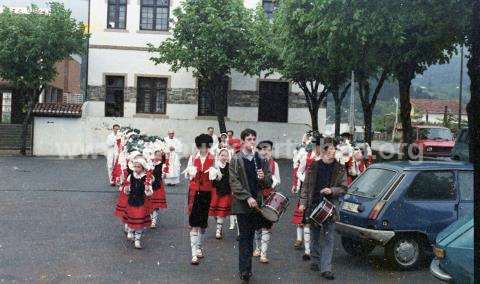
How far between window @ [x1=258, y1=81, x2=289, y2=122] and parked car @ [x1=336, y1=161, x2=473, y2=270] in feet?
73.7

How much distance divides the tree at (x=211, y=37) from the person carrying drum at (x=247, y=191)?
17.7m

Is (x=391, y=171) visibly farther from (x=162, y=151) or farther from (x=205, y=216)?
(x=162, y=151)

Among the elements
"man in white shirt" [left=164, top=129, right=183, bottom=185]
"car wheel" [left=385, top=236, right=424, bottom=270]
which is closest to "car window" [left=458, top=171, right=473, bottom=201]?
"car wheel" [left=385, top=236, right=424, bottom=270]

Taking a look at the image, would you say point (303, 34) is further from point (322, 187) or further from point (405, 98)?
point (322, 187)

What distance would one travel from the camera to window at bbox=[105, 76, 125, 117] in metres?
30.4

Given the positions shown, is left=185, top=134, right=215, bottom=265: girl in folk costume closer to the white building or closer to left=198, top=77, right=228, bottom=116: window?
the white building

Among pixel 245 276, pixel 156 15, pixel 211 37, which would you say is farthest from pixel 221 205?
pixel 156 15

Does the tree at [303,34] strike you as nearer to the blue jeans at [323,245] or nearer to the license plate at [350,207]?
the license plate at [350,207]

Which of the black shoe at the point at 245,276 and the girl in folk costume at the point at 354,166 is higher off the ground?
the girl in folk costume at the point at 354,166

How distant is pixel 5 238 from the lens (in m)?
9.48

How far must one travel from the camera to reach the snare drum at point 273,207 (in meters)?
7.60

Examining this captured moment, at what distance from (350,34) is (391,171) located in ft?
19.2

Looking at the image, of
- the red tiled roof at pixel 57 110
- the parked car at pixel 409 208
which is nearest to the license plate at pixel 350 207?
the parked car at pixel 409 208

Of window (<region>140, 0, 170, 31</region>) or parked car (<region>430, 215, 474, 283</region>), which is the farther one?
window (<region>140, 0, 170, 31</region>)
